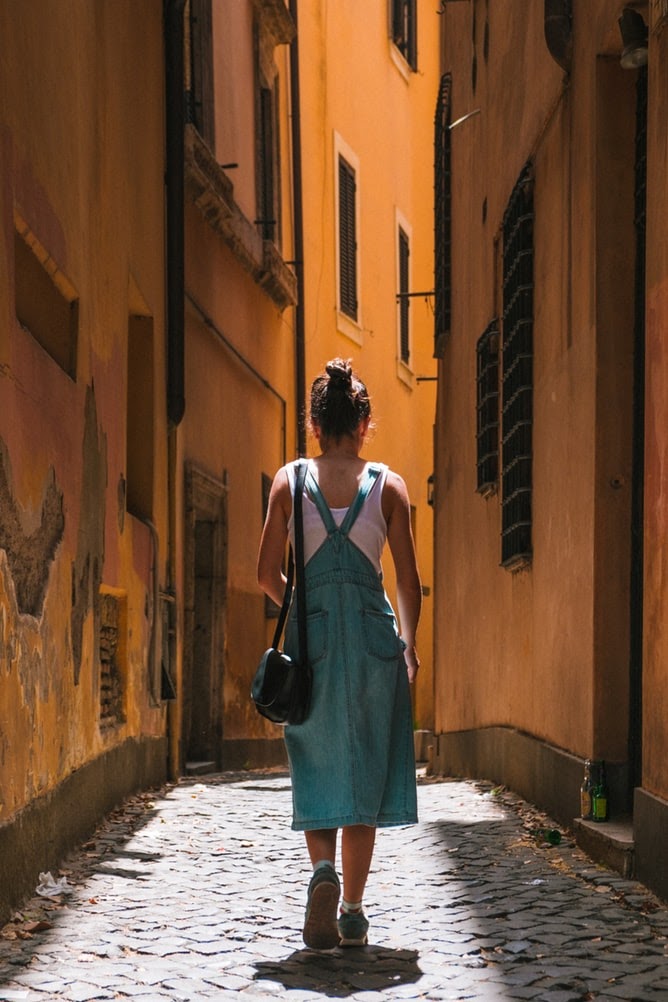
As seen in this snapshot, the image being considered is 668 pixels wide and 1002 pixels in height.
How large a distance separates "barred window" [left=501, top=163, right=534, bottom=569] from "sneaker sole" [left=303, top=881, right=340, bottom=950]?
4.32m

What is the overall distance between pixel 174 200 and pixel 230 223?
7.53 feet

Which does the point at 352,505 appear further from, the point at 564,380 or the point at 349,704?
the point at 564,380

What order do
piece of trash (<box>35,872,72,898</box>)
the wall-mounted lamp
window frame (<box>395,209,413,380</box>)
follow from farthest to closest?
window frame (<box>395,209,413,380</box>)
the wall-mounted lamp
piece of trash (<box>35,872,72,898</box>)

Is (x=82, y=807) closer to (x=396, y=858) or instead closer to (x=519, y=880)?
(x=396, y=858)

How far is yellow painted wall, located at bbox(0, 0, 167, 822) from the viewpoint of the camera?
17.6 ft

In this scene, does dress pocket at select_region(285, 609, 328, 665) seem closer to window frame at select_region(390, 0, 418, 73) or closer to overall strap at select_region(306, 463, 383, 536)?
overall strap at select_region(306, 463, 383, 536)

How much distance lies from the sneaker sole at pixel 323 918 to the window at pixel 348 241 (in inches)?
604

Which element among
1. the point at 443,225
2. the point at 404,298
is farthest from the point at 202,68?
the point at 404,298

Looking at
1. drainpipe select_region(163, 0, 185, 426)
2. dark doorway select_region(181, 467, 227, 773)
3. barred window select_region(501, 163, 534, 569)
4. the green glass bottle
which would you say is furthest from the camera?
dark doorway select_region(181, 467, 227, 773)

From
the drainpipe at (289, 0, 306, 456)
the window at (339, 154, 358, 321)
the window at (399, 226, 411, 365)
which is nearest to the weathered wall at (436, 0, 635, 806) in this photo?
the drainpipe at (289, 0, 306, 456)

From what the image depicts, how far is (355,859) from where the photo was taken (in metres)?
4.73

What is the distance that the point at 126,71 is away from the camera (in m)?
9.12

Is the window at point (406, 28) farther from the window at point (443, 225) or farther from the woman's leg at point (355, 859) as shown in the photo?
the woman's leg at point (355, 859)

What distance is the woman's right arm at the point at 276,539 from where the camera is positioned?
4.97 metres
